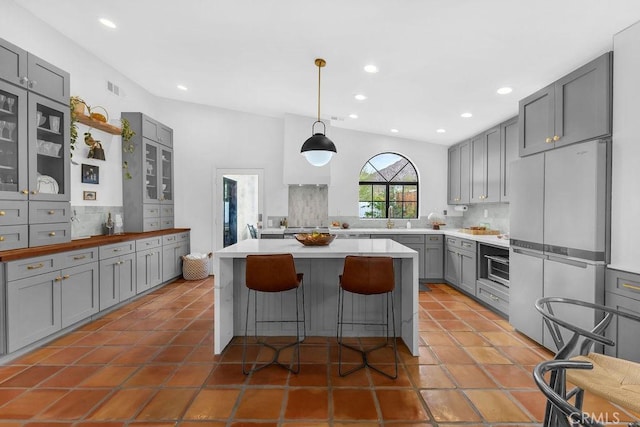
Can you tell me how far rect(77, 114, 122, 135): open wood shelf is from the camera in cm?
381

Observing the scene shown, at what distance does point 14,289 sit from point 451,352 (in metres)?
3.74

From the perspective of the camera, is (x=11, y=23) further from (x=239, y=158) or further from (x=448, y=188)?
(x=448, y=188)

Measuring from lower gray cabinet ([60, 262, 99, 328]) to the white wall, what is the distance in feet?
15.6

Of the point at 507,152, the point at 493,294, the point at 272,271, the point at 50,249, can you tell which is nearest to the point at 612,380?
the point at 272,271

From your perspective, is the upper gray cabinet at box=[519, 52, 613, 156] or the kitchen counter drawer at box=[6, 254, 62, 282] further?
the kitchen counter drawer at box=[6, 254, 62, 282]

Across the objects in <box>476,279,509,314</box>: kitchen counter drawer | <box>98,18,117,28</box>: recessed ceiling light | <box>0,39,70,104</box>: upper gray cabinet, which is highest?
<box>98,18,117,28</box>: recessed ceiling light

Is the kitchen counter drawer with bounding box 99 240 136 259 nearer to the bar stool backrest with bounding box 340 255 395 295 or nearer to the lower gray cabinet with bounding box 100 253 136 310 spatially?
the lower gray cabinet with bounding box 100 253 136 310

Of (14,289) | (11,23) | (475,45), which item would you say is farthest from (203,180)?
Answer: (475,45)

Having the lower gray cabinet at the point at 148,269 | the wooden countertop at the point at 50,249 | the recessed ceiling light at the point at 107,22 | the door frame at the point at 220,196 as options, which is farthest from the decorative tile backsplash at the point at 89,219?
the recessed ceiling light at the point at 107,22

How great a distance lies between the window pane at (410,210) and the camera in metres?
6.08

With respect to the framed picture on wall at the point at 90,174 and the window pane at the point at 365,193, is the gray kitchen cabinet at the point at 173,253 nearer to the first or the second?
the framed picture on wall at the point at 90,174

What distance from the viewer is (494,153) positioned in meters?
4.46

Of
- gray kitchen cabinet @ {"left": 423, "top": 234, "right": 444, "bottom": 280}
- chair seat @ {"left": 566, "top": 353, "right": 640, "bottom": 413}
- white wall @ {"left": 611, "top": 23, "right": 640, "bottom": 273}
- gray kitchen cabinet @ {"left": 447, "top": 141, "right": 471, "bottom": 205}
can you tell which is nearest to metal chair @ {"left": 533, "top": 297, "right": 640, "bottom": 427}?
chair seat @ {"left": 566, "top": 353, "right": 640, "bottom": 413}

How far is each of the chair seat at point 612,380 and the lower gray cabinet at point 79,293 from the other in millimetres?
3944
